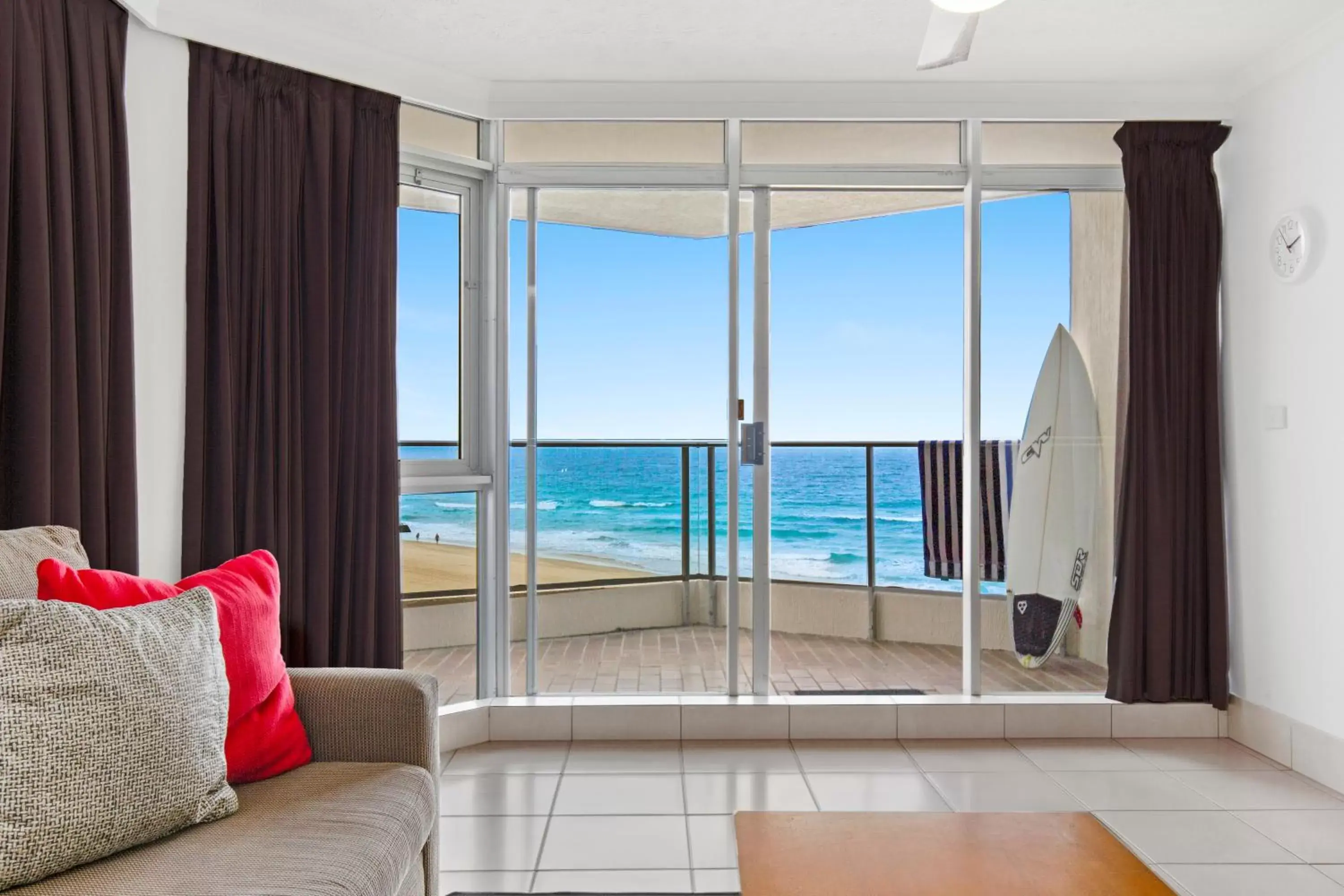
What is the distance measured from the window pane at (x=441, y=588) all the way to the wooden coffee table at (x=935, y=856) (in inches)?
79.4

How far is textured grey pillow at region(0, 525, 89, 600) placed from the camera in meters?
1.68

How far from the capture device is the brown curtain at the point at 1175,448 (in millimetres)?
3482

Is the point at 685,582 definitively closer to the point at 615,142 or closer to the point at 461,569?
the point at 461,569

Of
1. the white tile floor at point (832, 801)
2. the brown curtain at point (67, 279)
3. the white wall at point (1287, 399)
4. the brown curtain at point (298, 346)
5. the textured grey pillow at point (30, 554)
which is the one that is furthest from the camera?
the white wall at point (1287, 399)

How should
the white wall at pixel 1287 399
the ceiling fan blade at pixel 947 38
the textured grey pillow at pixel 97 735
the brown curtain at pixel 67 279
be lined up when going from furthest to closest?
1. the white wall at pixel 1287 399
2. the brown curtain at pixel 67 279
3. the ceiling fan blade at pixel 947 38
4. the textured grey pillow at pixel 97 735

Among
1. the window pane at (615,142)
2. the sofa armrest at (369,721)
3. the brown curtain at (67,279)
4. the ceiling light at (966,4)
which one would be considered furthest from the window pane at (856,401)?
the brown curtain at (67,279)

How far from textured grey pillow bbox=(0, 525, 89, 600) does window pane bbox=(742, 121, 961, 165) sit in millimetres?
2693

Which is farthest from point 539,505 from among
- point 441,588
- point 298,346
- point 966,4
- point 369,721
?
point 966,4

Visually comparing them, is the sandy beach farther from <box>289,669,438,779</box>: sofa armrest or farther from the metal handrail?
<box>289,669,438,779</box>: sofa armrest

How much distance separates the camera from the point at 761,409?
3.65 meters

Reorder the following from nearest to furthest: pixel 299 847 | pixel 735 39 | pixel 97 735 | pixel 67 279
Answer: pixel 97 735, pixel 299 847, pixel 67 279, pixel 735 39

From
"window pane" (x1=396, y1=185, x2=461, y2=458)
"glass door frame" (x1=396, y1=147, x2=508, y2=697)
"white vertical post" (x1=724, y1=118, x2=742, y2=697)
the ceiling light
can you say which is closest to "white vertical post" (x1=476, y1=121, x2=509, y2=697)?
"glass door frame" (x1=396, y1=147, x2=508, y2=697)

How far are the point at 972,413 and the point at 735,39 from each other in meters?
1.68

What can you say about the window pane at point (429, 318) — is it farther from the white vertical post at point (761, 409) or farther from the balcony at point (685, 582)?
the white vertical post at point (761, 409)
